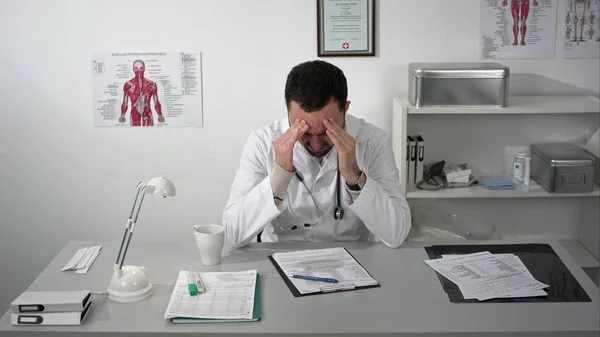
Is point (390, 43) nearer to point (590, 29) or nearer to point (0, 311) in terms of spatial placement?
point (590, 29)

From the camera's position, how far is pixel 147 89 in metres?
3.50

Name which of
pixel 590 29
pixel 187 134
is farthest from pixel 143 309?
pixel 590 29

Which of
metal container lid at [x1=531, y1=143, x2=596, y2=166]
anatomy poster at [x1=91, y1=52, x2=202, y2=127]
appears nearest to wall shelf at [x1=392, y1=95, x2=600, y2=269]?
metal container lid at [x1=531, y1=143, x2=596, y2=166]

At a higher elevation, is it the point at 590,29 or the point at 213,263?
the point at 590,29

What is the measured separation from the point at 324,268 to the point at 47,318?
800mm

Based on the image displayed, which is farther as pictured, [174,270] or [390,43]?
[390,43]

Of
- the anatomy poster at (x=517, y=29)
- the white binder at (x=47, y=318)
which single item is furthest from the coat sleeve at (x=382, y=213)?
the anatomy poster at (x=517, y=29)

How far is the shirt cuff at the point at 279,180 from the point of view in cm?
233

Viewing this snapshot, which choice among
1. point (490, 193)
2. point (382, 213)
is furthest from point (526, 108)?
point (382, 213)

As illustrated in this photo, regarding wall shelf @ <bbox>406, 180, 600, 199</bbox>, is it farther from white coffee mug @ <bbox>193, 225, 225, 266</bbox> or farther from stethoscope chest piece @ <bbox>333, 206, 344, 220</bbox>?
white coffee mug @ <bbox>193, 225, 225, 266</bbox>

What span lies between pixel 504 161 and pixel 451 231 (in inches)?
17.3

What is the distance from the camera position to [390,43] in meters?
3.40

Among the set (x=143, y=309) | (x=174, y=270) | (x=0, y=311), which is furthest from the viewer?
(x=0, y=311)

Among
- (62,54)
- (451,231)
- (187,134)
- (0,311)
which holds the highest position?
(62,54)
